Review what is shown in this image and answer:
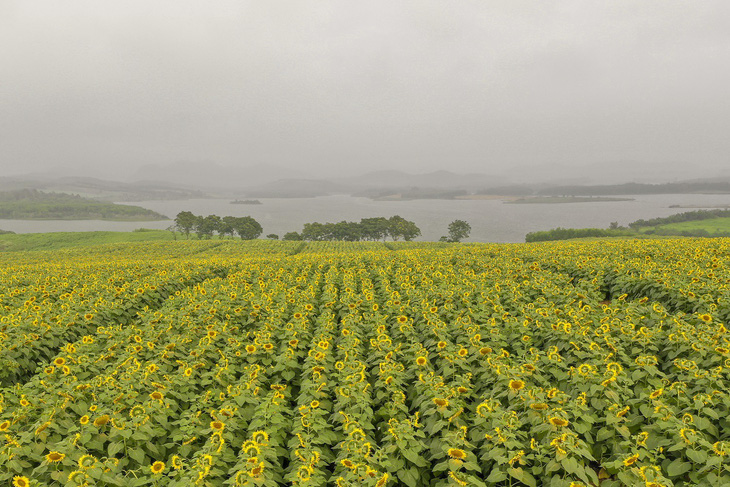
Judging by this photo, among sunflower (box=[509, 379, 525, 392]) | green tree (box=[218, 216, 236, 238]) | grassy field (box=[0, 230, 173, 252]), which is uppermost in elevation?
sunflower (box=[509, 379, 525, 392])

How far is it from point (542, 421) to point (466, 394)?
4.35ft

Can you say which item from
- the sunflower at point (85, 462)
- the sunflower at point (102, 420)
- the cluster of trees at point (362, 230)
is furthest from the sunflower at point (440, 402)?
the cluster of trees at point (362, 230)

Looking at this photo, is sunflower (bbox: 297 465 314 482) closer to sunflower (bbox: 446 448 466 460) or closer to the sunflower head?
sunflower (bbox: 446 448 466 460)

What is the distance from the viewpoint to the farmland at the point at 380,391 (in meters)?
4.78

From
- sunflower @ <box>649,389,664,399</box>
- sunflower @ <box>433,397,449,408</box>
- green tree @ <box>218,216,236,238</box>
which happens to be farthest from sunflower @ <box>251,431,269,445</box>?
green tree @ <box>218,216,236,238</box>

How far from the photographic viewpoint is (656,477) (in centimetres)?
412

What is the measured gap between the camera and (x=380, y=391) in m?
6.84

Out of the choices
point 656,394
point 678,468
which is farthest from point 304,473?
point 656,394

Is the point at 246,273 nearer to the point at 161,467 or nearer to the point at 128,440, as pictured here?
the point at 128,440

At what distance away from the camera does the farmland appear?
4.78 metres

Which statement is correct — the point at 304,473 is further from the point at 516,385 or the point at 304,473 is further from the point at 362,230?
the point at 362,230

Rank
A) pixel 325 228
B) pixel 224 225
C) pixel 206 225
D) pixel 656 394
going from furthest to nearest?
1. pixel 224 225
2. pixel 206 225
3. pixel 325 228
4. pixel 656 394

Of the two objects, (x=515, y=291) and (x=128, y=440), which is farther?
(x=515, y=291)

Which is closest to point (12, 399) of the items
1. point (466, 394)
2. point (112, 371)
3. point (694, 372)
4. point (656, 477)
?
point (112, 371)
